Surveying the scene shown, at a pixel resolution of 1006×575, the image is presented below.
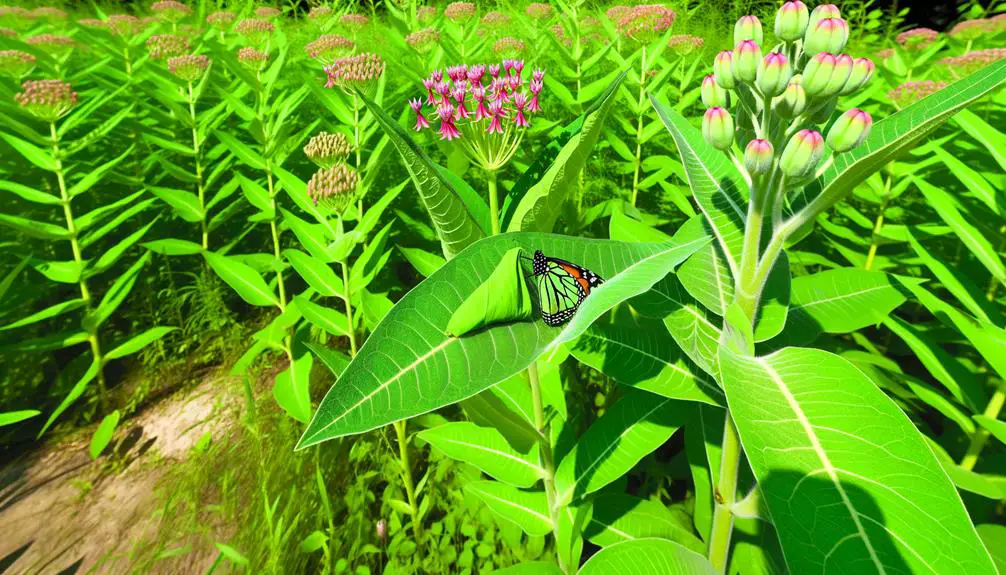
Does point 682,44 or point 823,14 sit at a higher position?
point 682,44

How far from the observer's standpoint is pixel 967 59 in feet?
6.10

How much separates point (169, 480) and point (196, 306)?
0.94m

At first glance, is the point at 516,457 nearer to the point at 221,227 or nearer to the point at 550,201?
the point at 550,201

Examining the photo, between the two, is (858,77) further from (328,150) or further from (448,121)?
(328,150)

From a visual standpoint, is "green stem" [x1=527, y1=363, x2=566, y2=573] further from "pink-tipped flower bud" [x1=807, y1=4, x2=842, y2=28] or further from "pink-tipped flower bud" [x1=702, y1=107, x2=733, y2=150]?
"pink-tipped flower bud" [x1=807, y1=4, x2=842, y2=28]

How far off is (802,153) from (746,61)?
175 mm

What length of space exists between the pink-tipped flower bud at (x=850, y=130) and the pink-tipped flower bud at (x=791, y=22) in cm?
16

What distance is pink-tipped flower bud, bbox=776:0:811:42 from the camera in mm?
722

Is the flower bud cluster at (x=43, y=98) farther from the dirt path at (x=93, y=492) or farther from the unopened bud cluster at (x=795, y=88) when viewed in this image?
the unopened bud cluster at (x=795, y=88)

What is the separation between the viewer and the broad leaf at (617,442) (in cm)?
98

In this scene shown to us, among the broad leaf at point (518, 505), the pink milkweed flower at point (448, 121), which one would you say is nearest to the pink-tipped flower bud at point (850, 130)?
the pink milkweed flower at point (448, 121)

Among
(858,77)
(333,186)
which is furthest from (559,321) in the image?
Answer: (333,186)

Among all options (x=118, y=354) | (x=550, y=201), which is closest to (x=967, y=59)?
(x=550, y=201)

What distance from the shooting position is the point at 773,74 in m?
0.67
